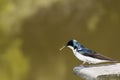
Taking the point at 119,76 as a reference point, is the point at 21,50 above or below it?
above

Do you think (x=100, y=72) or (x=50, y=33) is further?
(x=50, y=33)

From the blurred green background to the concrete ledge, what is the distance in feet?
4.47

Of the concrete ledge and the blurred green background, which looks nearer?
the concrete ledge

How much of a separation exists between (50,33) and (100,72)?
1.50m

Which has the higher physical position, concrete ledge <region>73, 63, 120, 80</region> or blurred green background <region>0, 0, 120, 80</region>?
blurred green background <region>0, 0, 120, 80</region>

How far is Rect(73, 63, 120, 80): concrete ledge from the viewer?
109cm

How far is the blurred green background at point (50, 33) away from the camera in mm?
2574

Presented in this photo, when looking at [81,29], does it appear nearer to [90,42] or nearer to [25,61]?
[90,42]

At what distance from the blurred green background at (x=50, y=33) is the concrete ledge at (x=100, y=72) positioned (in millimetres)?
1361

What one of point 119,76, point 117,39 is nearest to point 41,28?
point 117,39

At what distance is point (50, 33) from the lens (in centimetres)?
262

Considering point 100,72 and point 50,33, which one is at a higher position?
point 50,33

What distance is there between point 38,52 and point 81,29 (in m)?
0.33

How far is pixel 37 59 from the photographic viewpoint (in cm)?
262
